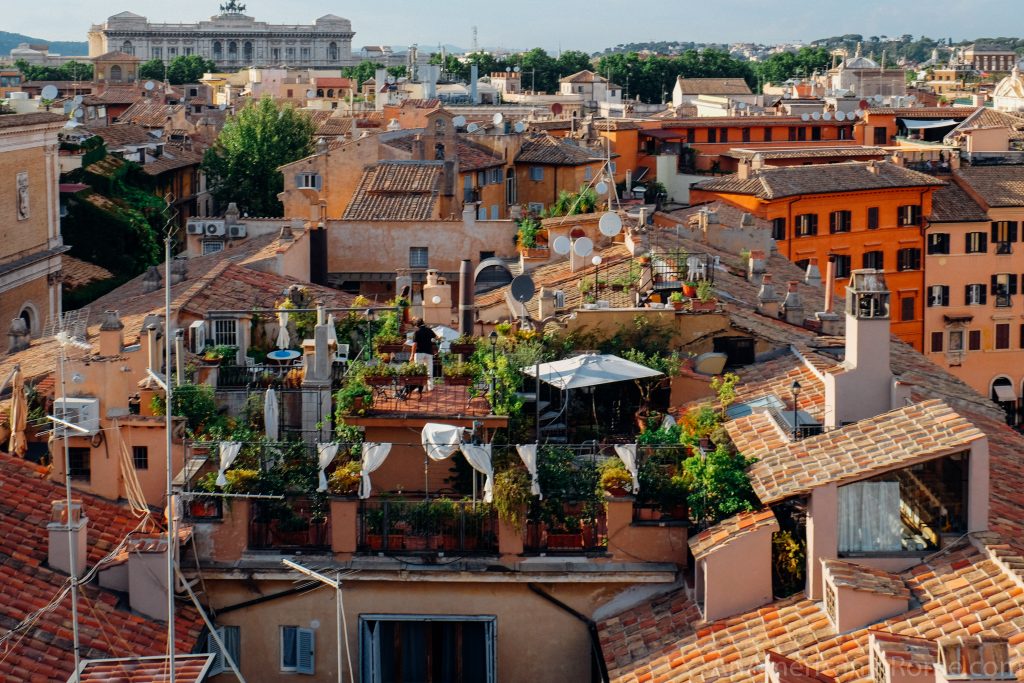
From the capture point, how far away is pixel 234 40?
576 ft

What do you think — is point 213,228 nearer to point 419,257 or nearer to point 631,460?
point 419,257

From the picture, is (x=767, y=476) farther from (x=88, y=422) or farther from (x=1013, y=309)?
(x=1013, y=309)

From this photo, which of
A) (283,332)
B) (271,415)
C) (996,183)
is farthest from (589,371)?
(996,183)

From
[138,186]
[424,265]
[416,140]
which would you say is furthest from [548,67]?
[424,265]

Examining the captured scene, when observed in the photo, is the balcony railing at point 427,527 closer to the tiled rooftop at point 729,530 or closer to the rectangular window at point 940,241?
the tiled rooftop at point 729,530

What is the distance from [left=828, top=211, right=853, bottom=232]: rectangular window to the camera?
44.1 m

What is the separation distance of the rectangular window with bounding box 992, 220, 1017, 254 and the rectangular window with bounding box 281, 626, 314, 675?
3510 cm

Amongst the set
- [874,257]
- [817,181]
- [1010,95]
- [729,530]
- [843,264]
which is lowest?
[843,264]

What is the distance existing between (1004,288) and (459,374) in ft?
104

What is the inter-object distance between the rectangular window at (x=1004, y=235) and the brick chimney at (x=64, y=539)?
118 feet

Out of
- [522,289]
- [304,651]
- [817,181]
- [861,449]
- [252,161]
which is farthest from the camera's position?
[252,161]

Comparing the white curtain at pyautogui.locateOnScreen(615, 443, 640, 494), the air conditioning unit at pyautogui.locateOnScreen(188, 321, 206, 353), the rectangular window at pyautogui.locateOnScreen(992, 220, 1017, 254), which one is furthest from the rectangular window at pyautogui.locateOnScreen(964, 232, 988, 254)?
the white curtain at pyautogui.locateOnScreen(615, 443, 640, 494)

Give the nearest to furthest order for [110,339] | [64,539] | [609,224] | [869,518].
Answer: [869,518]
[64,539]
[110,339]
[609,224]

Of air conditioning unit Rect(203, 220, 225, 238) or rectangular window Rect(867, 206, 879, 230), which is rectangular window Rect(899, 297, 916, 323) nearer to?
rectangular window Rect(867, 206, 879, 230)
